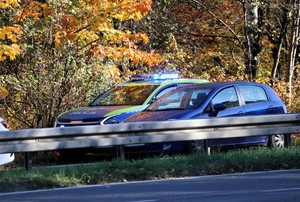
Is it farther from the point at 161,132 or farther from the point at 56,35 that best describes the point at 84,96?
the point at 161,132

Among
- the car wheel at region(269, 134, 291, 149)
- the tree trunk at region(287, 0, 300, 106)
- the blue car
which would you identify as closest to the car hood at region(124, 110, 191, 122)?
the blue car

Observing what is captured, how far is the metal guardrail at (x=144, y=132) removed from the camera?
1194 centimetres

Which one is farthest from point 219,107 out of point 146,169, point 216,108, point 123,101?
point 146,169

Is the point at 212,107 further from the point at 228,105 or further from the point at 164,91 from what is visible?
the point at 164,91

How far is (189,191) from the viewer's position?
9.65 meters

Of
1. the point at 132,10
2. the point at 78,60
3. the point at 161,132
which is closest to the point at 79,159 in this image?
the point at 161,132

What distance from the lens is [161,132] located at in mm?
12969

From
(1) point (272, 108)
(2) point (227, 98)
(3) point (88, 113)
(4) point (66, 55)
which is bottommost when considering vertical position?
(1) point (272, 108)

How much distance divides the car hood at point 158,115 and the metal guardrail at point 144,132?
922 mm

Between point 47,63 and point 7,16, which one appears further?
point 7,16

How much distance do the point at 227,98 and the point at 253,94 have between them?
32.0 inches

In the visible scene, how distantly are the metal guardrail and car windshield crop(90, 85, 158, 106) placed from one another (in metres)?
2.45

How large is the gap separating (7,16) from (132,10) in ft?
11.2

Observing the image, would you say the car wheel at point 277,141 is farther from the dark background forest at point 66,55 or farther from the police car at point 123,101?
the dark background forest at point 66,55
